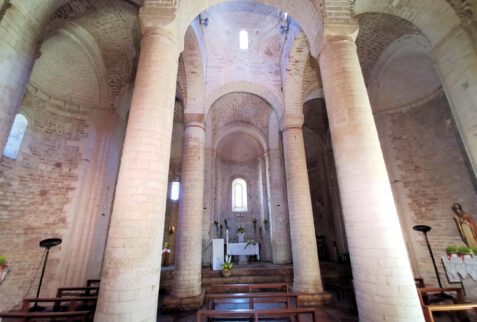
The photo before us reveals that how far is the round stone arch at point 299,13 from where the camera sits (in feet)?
16.5

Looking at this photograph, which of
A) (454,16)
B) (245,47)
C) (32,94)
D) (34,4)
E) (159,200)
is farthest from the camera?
(245,47)

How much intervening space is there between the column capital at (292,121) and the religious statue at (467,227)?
6.11 meters

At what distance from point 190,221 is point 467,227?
29.7 ft

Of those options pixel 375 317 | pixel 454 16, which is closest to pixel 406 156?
pixel 454 16

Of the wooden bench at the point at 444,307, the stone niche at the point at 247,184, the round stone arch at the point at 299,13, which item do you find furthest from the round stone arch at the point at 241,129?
the wooden bench at the point at 444,307

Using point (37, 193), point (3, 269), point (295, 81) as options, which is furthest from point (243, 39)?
point (3, 269)

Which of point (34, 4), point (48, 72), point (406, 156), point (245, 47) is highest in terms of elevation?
point (245, 47)

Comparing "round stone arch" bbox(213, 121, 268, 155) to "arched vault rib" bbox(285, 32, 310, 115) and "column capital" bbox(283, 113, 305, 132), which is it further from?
"column capital" bbox(283, 113, 305, 132)

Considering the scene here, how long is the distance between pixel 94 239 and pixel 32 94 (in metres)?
5.43

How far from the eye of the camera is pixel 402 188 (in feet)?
28.2

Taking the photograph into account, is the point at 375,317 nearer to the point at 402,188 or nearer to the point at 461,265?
the point at 461,265

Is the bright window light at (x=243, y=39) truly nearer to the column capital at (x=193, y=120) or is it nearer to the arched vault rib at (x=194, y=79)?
the arched vault rib at (x=194, y=79)

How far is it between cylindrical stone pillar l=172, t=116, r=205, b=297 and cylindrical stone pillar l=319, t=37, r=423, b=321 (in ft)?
16.1

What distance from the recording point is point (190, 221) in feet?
24.3
